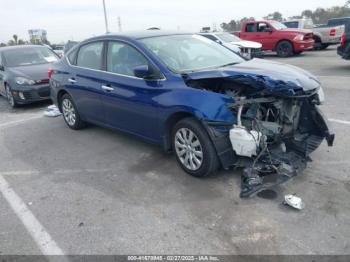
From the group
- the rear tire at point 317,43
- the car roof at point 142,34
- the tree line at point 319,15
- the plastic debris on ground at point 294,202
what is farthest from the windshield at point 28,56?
the tree line at point 319,15

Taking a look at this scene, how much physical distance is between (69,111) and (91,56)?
1334 millimetres

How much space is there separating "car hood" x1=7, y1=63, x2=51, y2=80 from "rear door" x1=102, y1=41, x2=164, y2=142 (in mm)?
4192

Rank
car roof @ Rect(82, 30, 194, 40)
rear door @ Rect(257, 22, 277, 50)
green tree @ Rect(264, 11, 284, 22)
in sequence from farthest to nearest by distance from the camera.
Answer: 1. green tree @ Rect(264, 11, 284, 22)
2. rear door @ Rect(257, 22, 277, 50)
3. car roof @ Rect(82, 30, 194, 40)

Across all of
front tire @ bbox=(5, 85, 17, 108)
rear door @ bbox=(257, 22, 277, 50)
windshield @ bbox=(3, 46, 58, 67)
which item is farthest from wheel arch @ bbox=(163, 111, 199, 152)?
rear door @ bbox=(257, 22, 277, 50)

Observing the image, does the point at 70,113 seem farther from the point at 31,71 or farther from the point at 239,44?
the point at 239,44

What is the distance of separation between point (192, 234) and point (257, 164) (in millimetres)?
1174

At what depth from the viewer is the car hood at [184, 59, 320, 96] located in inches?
142

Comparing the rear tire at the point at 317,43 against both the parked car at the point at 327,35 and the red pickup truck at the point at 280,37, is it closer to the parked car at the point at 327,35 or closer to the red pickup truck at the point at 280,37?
the parked car at the point at 327,35

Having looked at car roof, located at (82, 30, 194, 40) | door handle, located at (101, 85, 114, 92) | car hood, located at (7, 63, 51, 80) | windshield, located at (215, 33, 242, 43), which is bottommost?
car hood, located at (7, 63, 51, 80)

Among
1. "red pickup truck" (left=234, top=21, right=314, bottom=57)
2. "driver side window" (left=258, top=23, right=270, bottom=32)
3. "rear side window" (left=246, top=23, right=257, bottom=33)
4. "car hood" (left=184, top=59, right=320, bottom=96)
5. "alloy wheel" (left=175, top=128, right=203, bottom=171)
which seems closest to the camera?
"car hood" (left=184, top=59, right=320, bottom=96)

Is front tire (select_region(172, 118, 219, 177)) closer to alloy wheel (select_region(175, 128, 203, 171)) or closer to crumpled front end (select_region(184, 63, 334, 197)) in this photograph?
alloy wheel (select_region(175, 128, 203, 171))

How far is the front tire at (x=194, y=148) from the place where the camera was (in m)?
3.76

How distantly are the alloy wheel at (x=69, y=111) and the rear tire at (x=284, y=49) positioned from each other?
13030 mm

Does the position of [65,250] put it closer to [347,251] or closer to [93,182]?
[93,182]
